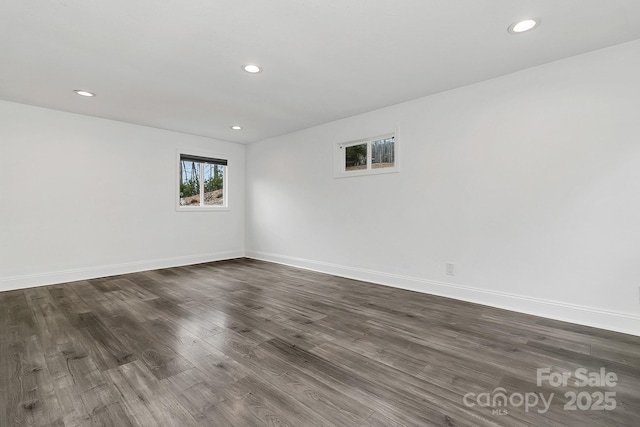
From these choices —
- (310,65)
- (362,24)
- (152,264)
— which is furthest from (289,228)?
(362,24)

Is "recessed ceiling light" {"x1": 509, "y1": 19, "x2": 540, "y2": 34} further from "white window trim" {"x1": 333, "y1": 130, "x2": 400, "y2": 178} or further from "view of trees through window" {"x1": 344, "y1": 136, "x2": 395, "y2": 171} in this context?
"view of trees through window" {"x1": 344, "y1": 136, "x2": 395, "y2": 171}

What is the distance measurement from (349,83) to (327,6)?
4.20ft

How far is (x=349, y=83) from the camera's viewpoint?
3244 mm

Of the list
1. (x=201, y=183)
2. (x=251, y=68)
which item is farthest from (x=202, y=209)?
(x=251, y=68)

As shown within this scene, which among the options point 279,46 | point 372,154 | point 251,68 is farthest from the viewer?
point 372,154

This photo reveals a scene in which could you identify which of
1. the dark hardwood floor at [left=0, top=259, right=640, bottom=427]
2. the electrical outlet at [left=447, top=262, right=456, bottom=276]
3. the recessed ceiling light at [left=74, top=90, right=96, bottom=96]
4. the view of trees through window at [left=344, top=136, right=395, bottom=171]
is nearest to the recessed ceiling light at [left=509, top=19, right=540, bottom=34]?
the view of trees through window at [left=344, top=136, right=395, bottom=171]

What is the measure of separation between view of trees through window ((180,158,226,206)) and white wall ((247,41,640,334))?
291cm

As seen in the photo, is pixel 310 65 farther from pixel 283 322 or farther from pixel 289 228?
pixel 289 228

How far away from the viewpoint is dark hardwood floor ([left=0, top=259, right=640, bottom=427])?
1.50 m

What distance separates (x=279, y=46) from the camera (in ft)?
8.16

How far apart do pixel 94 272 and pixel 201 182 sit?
2363mm

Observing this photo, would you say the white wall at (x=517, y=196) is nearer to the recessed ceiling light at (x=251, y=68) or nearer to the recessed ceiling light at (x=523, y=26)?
the recessed ceiling light at (x=523, y=26)

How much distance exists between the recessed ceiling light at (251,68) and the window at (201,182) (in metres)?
3.15

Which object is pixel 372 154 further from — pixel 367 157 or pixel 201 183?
pixel 201 183
